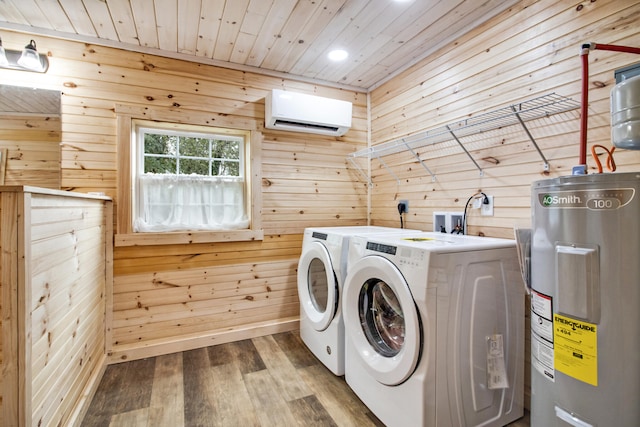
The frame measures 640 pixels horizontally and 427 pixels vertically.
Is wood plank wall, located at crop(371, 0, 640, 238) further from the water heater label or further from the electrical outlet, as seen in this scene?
the water heater label

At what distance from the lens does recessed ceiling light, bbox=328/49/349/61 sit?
2.34 metres

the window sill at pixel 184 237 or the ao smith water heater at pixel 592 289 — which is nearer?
the ao smith water heater at pixel 592 289

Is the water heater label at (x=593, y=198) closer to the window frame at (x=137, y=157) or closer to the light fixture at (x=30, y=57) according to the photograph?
the window frame at (x=137, y=157)

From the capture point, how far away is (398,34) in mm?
2111

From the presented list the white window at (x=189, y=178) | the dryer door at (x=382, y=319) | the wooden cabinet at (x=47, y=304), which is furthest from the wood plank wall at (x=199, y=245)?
the dryer door at (x=382, y=319)

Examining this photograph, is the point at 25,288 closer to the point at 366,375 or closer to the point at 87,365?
the point at 87,365

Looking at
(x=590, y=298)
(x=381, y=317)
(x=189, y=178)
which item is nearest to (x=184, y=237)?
(x=189, y=178)

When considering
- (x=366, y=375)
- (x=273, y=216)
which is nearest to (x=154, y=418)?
(x=366, y=375)

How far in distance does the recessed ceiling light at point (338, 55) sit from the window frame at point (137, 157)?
820 millimetres

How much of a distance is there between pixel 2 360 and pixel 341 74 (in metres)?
2.73

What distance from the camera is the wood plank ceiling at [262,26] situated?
180 cm

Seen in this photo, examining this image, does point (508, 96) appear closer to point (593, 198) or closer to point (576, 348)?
point (593, 198)

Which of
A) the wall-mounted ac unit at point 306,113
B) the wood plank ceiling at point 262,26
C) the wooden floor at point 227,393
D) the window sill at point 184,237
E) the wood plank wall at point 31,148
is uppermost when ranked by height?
the wood plank ceiling at point 262,26

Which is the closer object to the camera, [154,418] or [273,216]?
[154,418]
